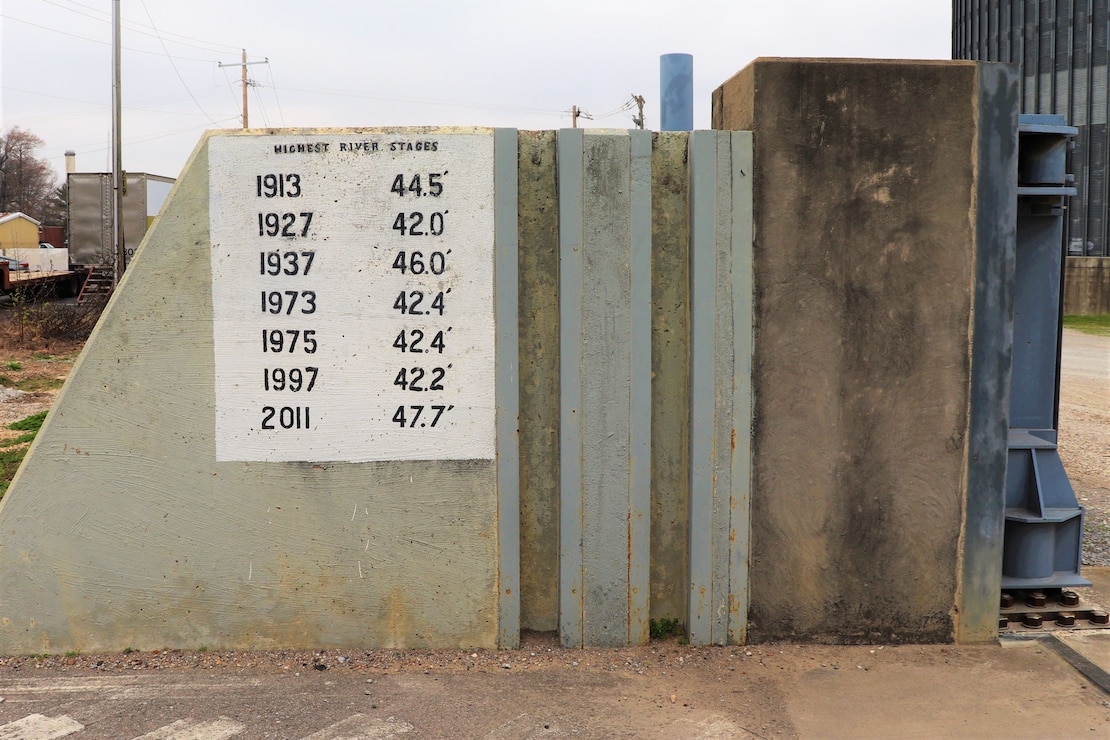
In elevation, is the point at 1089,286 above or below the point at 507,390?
above

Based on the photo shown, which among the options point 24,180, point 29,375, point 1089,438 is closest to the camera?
point 1089,438

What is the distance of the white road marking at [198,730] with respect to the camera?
3.66m

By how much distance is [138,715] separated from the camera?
3.84 metres

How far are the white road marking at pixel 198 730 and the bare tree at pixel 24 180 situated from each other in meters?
93.2

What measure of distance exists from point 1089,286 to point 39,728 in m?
29.1

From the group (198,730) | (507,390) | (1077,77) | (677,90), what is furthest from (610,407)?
(1077,77)

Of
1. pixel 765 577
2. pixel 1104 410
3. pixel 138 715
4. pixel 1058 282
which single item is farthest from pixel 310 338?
pixel 1104 410

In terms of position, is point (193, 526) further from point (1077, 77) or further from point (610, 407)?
point (1077, 77)

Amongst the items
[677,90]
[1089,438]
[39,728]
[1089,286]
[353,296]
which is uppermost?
[677,90]

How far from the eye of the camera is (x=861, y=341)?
4484 millimetres

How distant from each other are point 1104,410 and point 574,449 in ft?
34.2

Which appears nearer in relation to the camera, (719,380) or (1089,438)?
(719,380)

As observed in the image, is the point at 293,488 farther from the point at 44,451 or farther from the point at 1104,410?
the point at 1104,410

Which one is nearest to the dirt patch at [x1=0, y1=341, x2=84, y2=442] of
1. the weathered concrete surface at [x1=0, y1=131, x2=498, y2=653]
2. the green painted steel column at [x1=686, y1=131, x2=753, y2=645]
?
the weathered concrete surface at [x1=0, y1=131, x2=498, y2=653]
